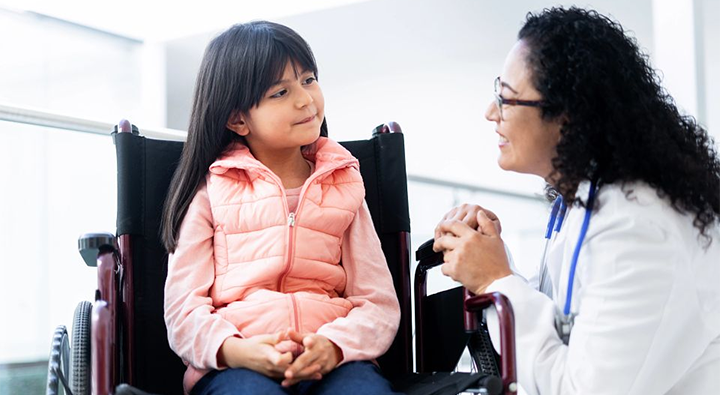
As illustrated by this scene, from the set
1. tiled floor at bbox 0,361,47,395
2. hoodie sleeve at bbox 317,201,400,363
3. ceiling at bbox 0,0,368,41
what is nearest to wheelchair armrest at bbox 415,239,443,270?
hoodie sleeve at bbox 317,201,400,363

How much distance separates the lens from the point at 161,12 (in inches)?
224

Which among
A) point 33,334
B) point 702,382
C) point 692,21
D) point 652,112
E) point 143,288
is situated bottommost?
point 33,334

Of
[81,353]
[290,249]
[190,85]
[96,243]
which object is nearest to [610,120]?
[290,249]

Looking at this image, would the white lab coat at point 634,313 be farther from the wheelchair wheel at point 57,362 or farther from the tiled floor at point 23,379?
the tiled floor at point 23,379

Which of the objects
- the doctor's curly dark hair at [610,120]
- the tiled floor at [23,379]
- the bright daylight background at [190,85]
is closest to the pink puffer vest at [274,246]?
the doctor's curly dark hair at [610,120]

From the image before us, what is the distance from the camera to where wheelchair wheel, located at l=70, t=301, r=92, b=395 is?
4.83ft

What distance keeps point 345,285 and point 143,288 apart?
16.4 inches

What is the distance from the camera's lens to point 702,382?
4.54 feet

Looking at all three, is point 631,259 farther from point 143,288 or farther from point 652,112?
point 143,288

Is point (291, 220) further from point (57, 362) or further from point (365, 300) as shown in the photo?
point (57, 362)

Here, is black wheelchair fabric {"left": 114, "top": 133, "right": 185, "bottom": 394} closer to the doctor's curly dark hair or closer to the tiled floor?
the tiled floor

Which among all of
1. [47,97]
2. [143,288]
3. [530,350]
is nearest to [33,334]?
[47,97]

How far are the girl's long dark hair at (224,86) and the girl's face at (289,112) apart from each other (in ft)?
0.05

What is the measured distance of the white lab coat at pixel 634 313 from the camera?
4.37 feet
